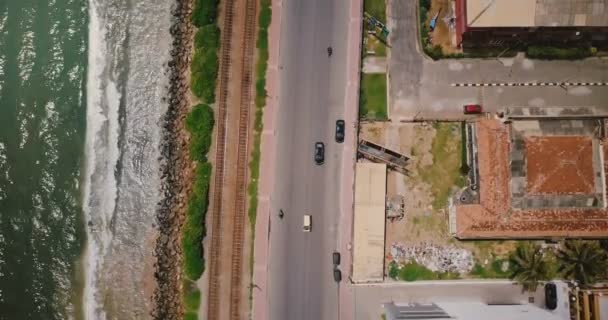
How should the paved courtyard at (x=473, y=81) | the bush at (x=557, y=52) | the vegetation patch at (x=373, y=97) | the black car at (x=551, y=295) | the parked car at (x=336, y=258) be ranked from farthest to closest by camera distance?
the paved courtyard at (x=473, y=81) < the vegetation patch at (x=373, y=97) < the bush at (x=557, y=52) < the parked car at (x=336, y=258) < the black car at (x=551, y=295)

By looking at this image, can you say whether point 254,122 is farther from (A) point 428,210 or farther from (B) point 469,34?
(B) point 469,34

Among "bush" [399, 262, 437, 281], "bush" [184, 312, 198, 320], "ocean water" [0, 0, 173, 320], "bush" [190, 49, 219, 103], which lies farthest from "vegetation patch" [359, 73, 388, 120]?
"bush" [184, 312, 198, 320]

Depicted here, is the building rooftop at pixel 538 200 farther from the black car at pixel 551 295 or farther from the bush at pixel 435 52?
the bush at pixel 435 52

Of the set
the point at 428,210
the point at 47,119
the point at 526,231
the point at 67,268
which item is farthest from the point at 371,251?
the point at 47,119

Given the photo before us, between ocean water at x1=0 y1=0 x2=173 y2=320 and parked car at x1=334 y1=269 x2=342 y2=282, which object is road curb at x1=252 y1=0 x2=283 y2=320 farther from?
ocean water at x1=0 y1=0 x2=173 y2=320

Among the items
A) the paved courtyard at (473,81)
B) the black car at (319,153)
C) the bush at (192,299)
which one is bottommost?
the bush at (192,299)

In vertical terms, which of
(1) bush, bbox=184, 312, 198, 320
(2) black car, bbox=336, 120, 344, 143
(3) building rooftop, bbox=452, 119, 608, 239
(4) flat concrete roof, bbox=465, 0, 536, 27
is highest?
(4) flat concrete roof, bbox=465, 0, 536, 27

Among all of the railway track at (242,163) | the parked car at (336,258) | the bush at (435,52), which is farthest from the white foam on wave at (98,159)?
the bush at (435,52)
